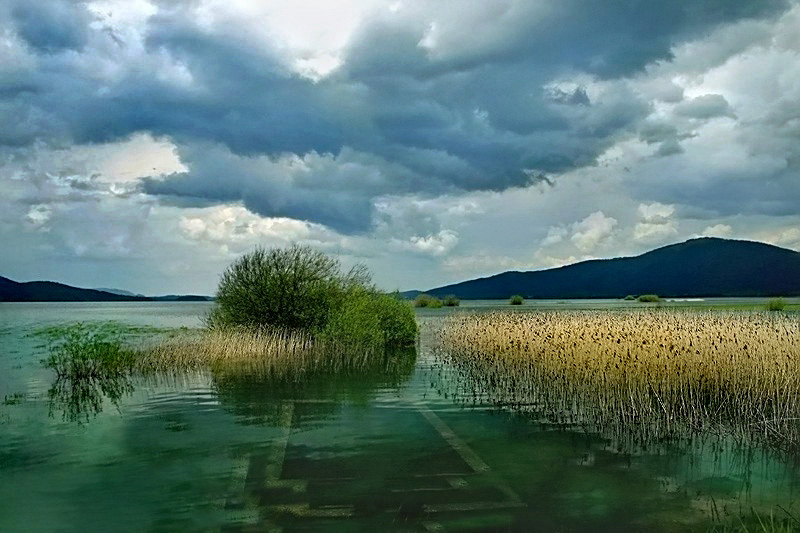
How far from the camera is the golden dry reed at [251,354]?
30734mm

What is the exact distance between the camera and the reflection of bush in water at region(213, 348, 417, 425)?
20547 mm

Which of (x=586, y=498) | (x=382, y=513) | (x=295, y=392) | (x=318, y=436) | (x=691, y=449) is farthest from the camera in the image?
(x=295, y=392)

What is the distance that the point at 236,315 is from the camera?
40.8m

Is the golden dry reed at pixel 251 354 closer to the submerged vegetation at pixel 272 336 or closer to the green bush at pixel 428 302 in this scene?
the submerged vegetation at pixel 272 336

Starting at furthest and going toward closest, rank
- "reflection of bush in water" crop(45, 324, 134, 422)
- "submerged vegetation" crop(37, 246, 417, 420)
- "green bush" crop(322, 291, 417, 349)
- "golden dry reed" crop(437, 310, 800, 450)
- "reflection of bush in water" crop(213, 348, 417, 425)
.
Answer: "green bush" crop(322, 291, 417, 349) < "submerged vegetation" crop(37, 246, 417, 420) < "reflection of bush in water" crop(45, 324, 134, 422) < "reflection of bush in water" crop(213, 348, 417, 425) < "golden dry reed" crop(437, 310, 800, 450)

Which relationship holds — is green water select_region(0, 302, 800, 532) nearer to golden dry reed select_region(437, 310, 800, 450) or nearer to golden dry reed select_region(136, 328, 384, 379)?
golden dry reed select_region(437, 310, 800, 450)

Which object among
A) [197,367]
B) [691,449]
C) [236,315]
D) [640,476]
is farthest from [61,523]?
[236,315]

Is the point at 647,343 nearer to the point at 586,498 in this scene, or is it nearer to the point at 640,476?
the point at 640,476

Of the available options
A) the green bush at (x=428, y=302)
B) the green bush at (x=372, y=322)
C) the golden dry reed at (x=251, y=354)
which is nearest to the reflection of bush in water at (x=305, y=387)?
the golden dry reed at (x=251, y=354)

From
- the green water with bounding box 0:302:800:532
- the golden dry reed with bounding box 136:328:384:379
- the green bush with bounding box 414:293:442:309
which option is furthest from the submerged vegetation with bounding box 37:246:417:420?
the green bush with bounding box 414:293:442:309

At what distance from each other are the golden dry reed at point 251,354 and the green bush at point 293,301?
1.22 meters

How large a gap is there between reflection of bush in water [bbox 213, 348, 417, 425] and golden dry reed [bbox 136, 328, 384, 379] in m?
0.79

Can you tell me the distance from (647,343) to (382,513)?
1038 centimetres

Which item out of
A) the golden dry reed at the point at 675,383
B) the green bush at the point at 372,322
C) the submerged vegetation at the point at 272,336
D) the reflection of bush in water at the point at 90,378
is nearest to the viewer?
the golden dry reed at the point at 675,383
